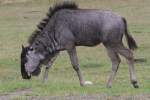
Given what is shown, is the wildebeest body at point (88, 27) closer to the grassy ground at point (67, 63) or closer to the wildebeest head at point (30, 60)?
the wildebeest head at point (30, 60)

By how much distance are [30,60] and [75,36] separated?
1371mm

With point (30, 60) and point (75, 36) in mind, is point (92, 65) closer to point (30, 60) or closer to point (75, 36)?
point (30, 60)

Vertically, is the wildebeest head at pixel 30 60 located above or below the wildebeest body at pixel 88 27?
below

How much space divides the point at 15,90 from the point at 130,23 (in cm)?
2300

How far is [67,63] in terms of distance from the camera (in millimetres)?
21422

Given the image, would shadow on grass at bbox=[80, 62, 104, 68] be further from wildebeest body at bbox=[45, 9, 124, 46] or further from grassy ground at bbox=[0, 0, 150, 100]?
wildebeest body at bbox=[45, 9, 124, 46]

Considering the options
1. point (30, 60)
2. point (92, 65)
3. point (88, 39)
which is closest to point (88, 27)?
point (88, 39)

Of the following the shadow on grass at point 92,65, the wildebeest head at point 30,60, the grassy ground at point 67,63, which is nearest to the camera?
the grassy ground at point 67,63

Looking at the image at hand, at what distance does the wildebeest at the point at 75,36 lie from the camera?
1280cm

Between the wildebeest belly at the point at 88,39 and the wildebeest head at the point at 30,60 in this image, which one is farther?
the wildebeest head at the point at 30,60

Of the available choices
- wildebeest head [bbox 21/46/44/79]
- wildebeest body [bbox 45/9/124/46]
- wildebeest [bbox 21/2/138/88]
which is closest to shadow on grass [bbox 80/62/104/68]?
wildebeest [bbox 21/2/138/88]

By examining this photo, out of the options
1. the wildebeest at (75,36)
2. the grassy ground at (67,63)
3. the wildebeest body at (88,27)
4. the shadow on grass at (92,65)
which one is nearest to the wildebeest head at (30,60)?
the wildebeest at (75,36)

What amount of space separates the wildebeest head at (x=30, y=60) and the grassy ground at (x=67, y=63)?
0.31 m

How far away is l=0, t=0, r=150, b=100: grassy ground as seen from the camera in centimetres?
1194
